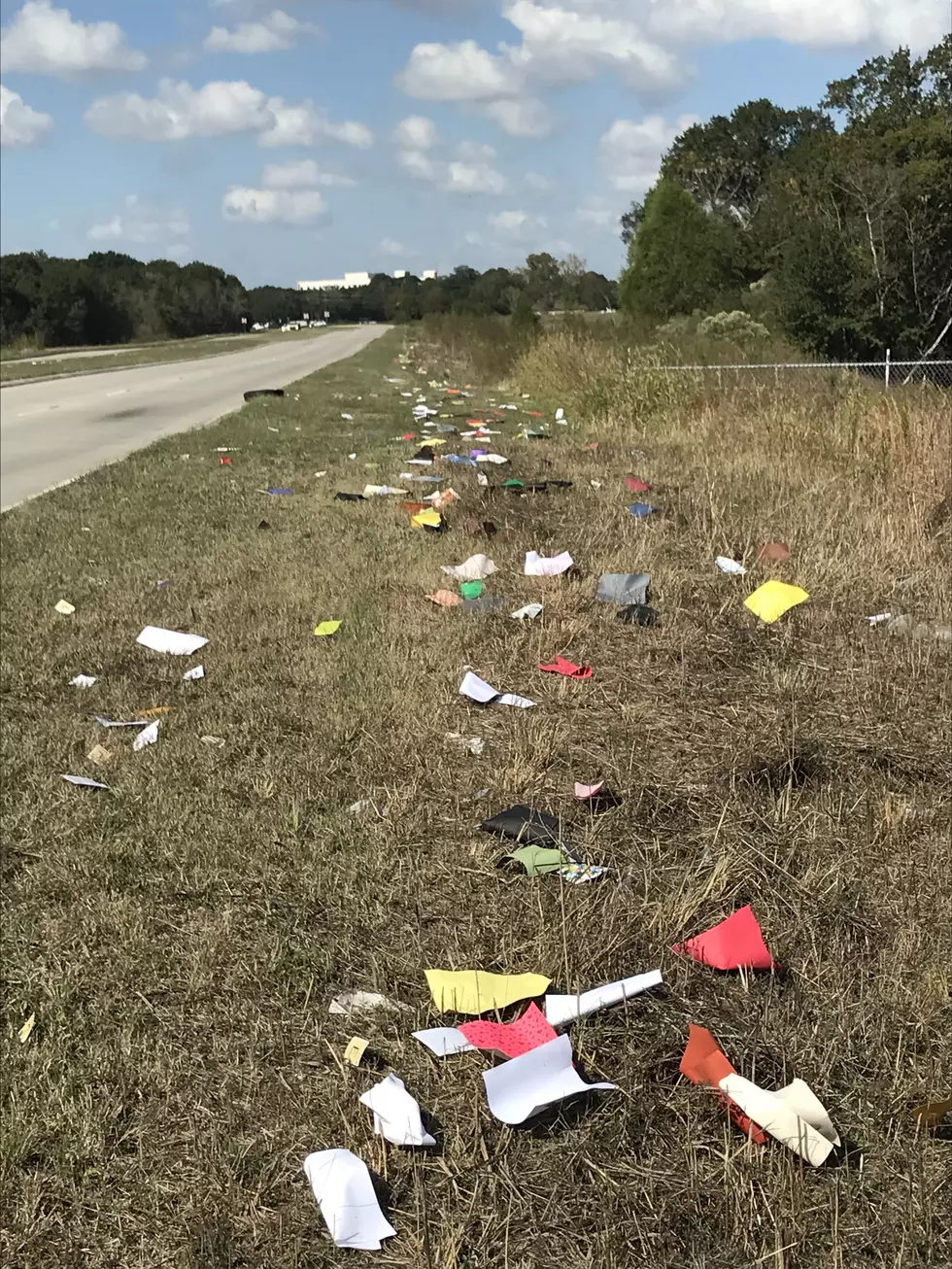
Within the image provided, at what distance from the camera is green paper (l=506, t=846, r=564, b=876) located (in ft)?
9.64

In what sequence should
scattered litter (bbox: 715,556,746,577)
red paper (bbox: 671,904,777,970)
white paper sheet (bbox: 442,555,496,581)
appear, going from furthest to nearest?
white paper sheet (bbox: 442,555,496,581)
scattered litter (bbox: 715,556,746,577)
red paper (bbox: 671,904,777,970)

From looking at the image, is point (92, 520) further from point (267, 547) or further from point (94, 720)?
point (94, 720)

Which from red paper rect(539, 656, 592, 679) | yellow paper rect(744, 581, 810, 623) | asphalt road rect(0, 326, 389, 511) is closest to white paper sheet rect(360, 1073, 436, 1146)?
red paper rect(539, 656, 592, 679)

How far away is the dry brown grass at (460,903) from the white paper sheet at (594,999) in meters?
0.04

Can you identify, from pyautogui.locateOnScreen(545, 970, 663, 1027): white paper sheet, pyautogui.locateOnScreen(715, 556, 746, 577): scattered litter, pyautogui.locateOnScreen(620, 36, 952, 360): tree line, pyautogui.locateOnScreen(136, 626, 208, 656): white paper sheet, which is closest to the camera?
pyautogui.locateOnScreen(545, 970, 663, 1027): white paper sheet

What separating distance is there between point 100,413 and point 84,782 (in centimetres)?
1481

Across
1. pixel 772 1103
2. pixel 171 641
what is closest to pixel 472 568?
pixel 171 641

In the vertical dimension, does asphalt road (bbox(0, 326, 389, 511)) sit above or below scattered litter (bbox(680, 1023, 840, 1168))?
above

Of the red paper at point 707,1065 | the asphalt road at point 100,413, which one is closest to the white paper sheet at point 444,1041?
the red paper at point 707,1065

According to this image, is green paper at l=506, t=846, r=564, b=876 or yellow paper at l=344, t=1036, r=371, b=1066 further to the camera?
green paper at l=506, t=846, r=564, b=876

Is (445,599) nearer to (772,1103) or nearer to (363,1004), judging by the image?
(363,1004)

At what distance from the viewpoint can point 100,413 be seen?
55.5ft

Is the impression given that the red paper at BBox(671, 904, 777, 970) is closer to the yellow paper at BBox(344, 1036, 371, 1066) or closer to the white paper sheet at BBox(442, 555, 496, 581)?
the yellow paper at BBox(344, 1036, 371, 1066)

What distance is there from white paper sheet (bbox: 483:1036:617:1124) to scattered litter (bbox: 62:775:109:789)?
6.48ft
